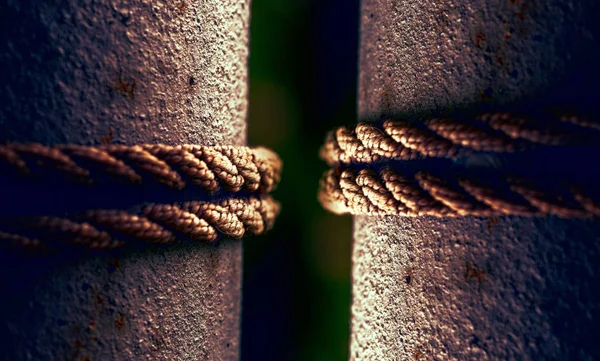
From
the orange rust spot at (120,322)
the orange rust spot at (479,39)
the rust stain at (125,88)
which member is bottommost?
the orange rust spot at (120,322)

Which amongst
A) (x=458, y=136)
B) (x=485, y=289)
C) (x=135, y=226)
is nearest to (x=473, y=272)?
(x=485, y=289)

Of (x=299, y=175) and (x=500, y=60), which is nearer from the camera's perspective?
(x=500, y=60)

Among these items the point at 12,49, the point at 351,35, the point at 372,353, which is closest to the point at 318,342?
the point at 372,353

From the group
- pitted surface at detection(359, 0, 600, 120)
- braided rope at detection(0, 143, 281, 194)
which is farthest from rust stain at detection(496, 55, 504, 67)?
braided rope at detection(0, 143, 281, 194)

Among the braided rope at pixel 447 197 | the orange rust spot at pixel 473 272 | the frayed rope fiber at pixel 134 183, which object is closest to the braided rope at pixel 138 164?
the frayed rope fiber at pixel 134 183

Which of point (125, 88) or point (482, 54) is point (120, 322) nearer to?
point (125, 88)

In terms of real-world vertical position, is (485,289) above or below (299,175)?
below

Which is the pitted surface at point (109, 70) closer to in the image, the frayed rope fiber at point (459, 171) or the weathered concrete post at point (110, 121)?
the weathered concrete post at point (110, 121)
